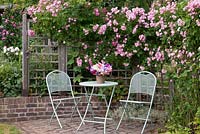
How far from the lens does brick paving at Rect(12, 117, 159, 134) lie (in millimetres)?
5655

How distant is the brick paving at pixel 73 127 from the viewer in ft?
18.6

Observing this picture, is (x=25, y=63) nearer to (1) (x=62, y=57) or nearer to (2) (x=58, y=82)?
(1) (x=62, y=57)

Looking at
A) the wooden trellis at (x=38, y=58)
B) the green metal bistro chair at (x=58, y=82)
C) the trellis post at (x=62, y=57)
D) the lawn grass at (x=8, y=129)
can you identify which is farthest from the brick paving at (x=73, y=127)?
the trellis post at (x=62, y=57)

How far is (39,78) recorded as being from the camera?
22.3ft

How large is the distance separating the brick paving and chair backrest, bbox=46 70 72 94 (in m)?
0.53

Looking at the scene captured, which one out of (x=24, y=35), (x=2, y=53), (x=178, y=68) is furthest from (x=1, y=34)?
(x=178, y=68)

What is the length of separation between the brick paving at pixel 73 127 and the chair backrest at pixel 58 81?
0.53 metres

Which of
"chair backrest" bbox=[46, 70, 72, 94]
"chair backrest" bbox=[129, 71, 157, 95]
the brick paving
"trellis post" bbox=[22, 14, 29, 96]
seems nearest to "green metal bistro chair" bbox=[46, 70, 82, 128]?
"chair backrest" bbox=[46, 70, 72, 94]

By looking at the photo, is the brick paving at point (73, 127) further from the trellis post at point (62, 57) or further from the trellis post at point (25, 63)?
the trellis post at point (62, 57)

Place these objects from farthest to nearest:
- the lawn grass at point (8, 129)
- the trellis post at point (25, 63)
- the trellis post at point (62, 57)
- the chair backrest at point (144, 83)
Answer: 1. the trellis post at point (62, 57)
2. the trellis post at point (25, 63)
3. the chair backrest at point (144, 83)
4. the lawn grass at point (8, 129)

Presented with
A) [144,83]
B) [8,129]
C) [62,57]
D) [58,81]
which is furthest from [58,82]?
[144,83]

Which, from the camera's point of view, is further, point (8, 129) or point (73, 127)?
point (73, 127)

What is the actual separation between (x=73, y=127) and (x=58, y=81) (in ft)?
2.53

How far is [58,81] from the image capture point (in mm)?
6285
